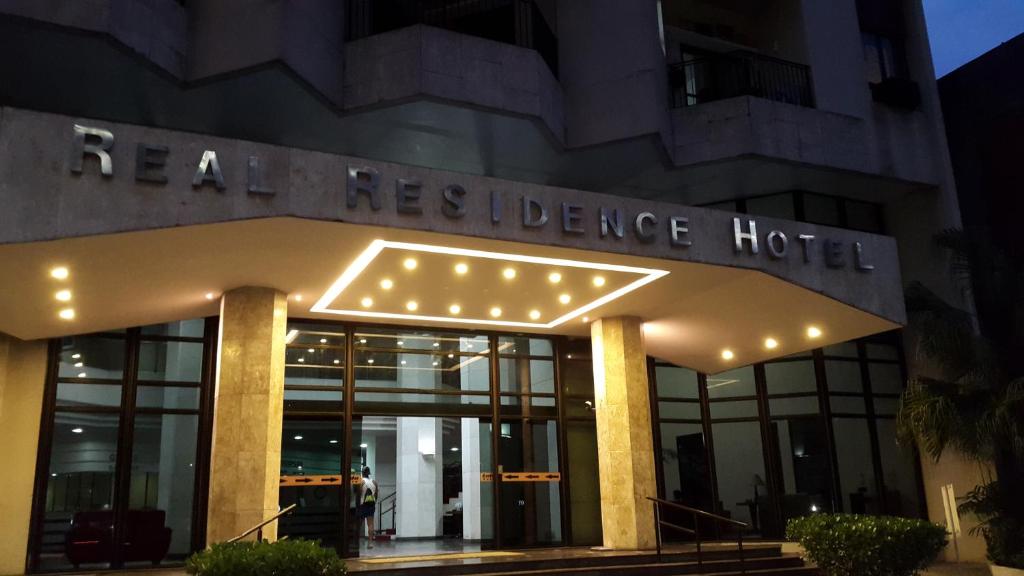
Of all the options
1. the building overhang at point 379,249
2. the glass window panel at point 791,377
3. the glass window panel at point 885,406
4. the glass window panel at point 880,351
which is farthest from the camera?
the glass window panel at point 880,351

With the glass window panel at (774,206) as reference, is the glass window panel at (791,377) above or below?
below

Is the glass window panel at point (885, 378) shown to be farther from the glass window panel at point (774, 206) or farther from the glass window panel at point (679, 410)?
the glass window panel at point (679, 410)

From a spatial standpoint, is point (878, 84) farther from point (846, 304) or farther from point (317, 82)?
point (317, 82)

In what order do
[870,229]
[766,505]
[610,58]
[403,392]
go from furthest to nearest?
[870,229] < [766,505] < [610,58] < [403,392]

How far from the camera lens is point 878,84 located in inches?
710

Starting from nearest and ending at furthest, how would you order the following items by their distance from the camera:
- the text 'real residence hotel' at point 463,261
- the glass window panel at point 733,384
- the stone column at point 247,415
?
the text 'real residence hotel' at point 463,261
the stone column at point 247,415
the glass window panel at point 733,384

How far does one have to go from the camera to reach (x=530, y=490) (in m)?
14.9

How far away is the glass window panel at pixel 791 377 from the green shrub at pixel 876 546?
7.13 metres

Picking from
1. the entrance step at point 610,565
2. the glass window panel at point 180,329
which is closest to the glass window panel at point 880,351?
the entrance step at point 610,565

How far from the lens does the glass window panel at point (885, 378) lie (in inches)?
681

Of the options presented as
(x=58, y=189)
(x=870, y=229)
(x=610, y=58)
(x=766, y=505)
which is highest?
(x=610, y=58)

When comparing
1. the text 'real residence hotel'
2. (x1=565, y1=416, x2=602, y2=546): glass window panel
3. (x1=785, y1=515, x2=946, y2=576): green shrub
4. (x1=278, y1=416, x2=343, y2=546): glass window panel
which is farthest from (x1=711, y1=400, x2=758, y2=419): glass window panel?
(x1=278, y1=416, x2=343, y2=546): glass window panel

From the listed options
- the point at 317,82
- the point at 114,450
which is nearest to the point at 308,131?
the point at 317,82

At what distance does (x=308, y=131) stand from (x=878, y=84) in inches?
474
